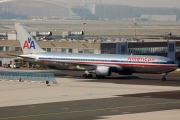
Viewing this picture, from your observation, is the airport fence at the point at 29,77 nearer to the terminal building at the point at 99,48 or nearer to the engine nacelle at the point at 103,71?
the engine nacelle at the point at 103,71

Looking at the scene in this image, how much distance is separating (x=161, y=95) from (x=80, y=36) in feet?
323

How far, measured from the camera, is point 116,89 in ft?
273

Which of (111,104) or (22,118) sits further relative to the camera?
(111,104)

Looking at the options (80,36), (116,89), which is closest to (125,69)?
(116,89)

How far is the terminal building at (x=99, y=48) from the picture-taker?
132 meters

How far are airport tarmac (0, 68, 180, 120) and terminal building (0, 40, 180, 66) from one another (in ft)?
105

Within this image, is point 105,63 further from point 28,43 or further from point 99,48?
point 99,48

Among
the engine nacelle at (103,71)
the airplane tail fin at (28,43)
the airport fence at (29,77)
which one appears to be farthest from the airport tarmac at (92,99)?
the airplane tail fin at (28,43)

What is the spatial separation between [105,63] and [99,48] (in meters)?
30.1

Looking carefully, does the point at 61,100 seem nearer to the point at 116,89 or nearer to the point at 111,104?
the point at 111,104

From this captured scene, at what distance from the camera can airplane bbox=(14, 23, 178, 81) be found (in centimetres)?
9850

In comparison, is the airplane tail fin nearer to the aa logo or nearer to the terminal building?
the aa logo

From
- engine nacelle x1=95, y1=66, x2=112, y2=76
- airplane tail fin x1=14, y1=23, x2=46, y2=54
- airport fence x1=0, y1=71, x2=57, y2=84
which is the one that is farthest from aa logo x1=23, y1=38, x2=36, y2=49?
engine nacelle x1=95, y1=66, x2=112, y2=76

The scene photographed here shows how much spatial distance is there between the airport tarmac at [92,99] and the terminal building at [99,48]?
32059 millimetres
